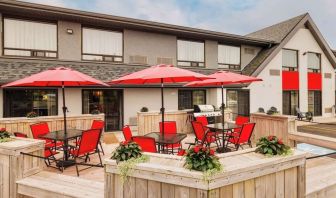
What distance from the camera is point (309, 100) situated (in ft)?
62.7

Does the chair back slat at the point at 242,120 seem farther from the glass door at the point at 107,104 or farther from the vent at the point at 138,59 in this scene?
the vent at the point at 138,59

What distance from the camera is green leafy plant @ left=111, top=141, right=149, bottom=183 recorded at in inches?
128

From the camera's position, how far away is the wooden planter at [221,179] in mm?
2879

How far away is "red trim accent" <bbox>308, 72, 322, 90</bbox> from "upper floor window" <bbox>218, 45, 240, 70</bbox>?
722 cm

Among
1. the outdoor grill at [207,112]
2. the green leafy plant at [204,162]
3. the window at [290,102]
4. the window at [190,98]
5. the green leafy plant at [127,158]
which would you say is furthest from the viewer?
the window at [290,102]

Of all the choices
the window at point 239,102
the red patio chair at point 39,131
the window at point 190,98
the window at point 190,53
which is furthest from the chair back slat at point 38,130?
the window at point 239,102

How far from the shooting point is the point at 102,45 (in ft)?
40.5

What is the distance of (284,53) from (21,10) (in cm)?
1779

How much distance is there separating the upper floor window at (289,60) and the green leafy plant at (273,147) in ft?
52.7

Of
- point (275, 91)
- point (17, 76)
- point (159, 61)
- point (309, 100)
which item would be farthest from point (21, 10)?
point (309, 100)

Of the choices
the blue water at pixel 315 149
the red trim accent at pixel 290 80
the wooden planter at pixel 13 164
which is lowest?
the blue water at pixel 315 149

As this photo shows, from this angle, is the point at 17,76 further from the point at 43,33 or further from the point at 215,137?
the point at 215,137

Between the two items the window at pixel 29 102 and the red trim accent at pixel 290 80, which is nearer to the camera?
the window at pixel 29 102

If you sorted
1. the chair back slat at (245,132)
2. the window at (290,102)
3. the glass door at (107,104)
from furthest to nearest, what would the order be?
1. the window at (290,102)
2. the glass door at (107,104)
3. the chair back slat at (245,132)
